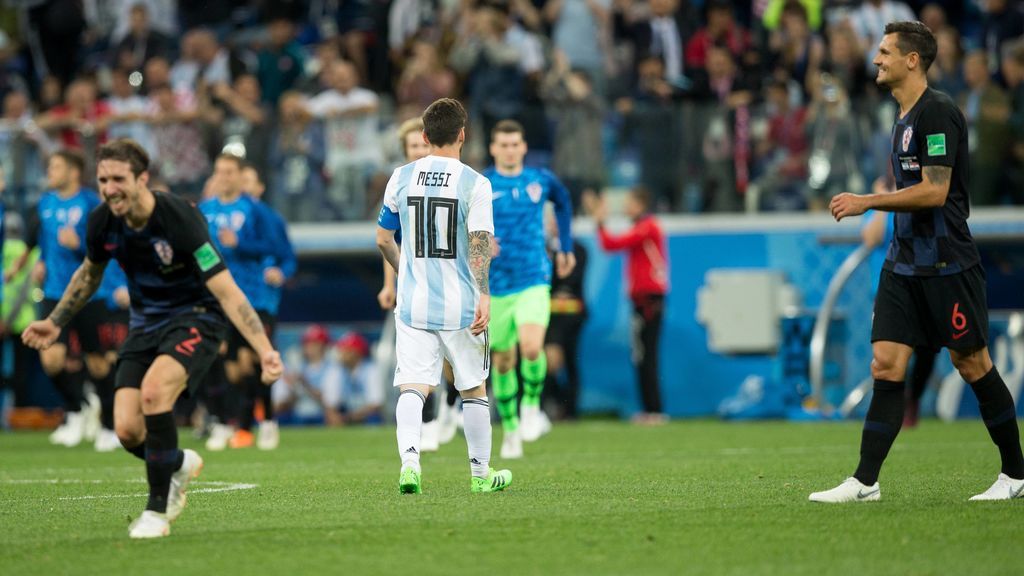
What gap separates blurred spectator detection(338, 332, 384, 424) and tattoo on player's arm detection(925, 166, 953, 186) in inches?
483

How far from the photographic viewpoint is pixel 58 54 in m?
23.1

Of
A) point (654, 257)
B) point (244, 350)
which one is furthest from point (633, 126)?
point (244, 350)

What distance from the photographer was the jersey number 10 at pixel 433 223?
333 inches

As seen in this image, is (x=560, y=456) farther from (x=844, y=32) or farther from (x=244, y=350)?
(x=844, y=32)

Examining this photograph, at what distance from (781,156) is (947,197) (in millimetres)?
10294

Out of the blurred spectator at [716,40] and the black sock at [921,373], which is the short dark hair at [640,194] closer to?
the blurred spectator at [716,40]

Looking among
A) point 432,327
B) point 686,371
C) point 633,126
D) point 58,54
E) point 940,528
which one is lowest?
point 686,371

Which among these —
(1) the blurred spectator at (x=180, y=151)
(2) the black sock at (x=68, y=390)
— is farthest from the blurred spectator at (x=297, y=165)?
(2) the black sock at (x=68, y=390)

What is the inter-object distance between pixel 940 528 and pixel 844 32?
12.2 metres

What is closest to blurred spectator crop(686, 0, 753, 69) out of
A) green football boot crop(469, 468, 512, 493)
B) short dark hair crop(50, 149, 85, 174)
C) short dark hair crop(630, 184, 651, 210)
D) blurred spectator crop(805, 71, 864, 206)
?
blurred spectator crop(805, 71, 864, 206)

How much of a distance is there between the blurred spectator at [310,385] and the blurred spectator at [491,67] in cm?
356

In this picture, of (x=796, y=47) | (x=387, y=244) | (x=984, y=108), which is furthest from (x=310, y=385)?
(x=387, y=244)

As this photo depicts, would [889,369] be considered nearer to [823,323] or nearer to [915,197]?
[915,197]

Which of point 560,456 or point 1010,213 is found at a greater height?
point 1010,213
